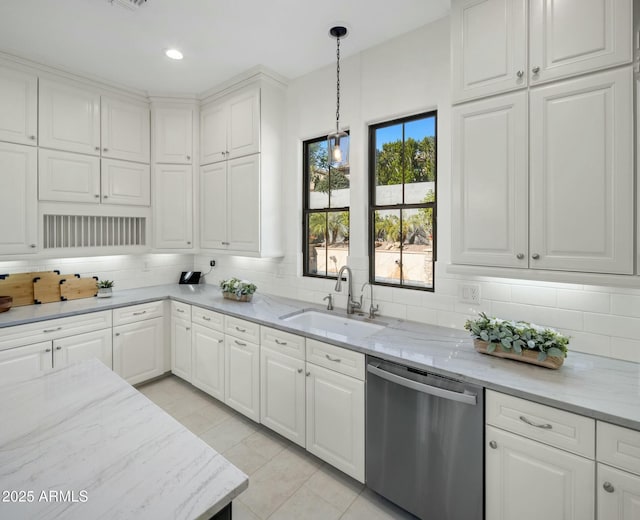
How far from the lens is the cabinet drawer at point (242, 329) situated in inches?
100

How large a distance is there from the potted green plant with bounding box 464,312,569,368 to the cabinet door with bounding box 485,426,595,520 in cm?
38

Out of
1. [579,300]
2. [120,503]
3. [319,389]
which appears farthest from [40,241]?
[579,300]

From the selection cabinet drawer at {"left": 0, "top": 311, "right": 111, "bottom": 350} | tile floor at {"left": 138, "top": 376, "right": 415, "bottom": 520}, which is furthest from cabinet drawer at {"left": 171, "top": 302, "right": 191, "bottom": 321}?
tile floor at {"left": 138, "top": 376, "right": 415, "bottom": 520}

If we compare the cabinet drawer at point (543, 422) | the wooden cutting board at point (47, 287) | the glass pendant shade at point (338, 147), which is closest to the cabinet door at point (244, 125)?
the glass pendant shade at point (338, 147)

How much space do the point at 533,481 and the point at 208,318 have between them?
2.47 metres

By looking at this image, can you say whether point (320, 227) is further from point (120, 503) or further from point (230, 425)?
point (120, 503)

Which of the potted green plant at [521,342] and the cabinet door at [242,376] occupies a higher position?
the potted green plant at [521,342]

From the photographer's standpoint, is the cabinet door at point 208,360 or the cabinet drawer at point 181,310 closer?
the cabinet door at point 208,360

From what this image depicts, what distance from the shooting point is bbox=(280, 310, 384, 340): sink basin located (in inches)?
96.0

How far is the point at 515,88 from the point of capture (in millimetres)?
1685

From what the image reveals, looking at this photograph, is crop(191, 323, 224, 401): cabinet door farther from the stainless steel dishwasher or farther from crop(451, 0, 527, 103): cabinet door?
crop(451, 0, 527, 103): cabinet door

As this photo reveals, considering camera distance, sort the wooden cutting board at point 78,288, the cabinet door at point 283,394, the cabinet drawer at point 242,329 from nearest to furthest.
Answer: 1. the cabinet door at point 283,394
2. the cabinet drawer at point 242,329
3. the wooden cutting board at point 78,288

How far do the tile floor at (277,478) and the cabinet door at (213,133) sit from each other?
94.4 inches

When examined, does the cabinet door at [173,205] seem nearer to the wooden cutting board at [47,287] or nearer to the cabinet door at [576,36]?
the wooden cutting board at [47,287]
